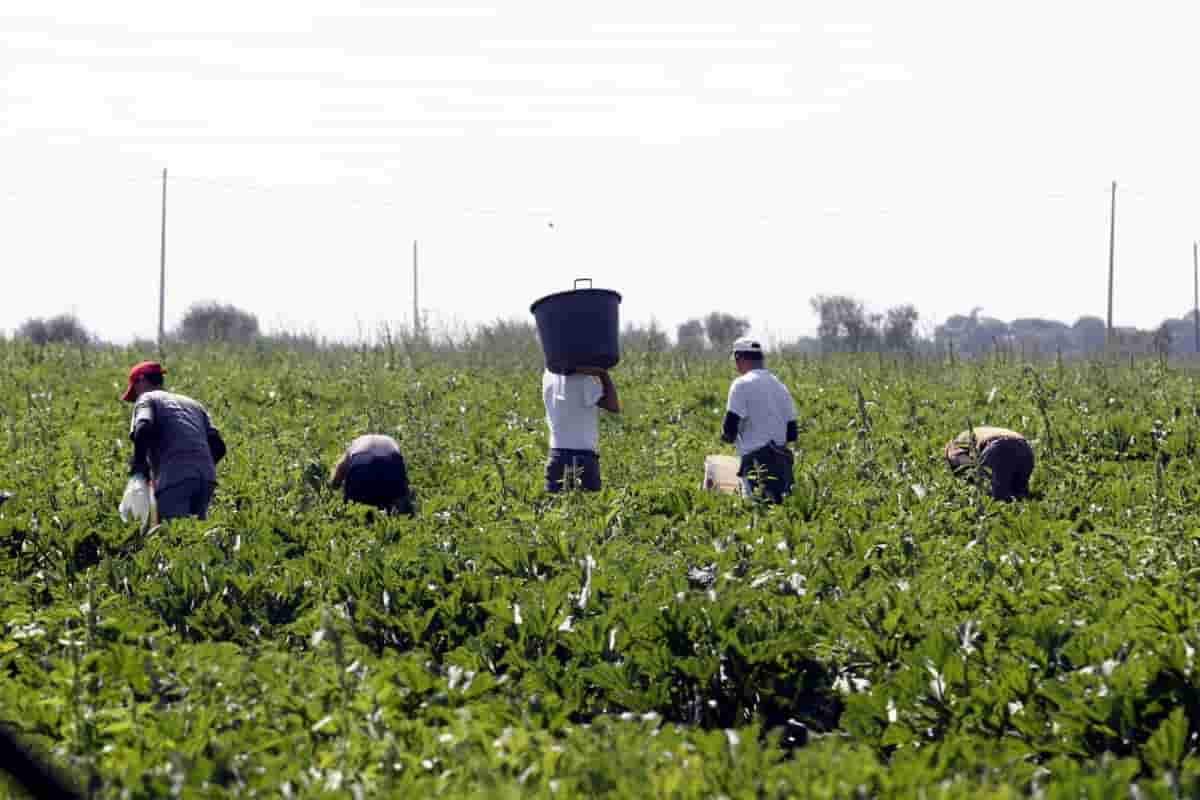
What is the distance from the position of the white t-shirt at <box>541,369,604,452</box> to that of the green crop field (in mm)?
598

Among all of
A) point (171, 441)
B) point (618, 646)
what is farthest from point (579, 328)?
point (618, 646)

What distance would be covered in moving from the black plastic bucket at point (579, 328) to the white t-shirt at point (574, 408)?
0.10 m

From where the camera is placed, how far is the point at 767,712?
4781 millimetres

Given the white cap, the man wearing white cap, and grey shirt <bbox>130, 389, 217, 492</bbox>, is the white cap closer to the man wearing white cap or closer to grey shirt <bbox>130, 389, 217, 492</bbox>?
the man wearing white cap

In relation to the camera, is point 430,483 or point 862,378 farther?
point 862,378

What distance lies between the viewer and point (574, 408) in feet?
29.4

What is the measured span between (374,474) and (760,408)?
2648mm

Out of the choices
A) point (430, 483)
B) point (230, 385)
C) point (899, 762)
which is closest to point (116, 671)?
point (899, 762)

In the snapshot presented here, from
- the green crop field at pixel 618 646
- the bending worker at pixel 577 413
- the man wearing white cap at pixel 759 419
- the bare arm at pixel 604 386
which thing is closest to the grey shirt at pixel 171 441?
the green crop field at pixel 618 646

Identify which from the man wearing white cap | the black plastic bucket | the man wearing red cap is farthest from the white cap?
the man wearing red cap

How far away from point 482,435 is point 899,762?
34.4 ft

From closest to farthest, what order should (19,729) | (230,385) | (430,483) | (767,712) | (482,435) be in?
(19,729), (767,712), (430,483), (482,435), (230,385)

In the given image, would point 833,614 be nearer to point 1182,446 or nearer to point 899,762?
point 899,762

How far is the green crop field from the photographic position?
331 cm
